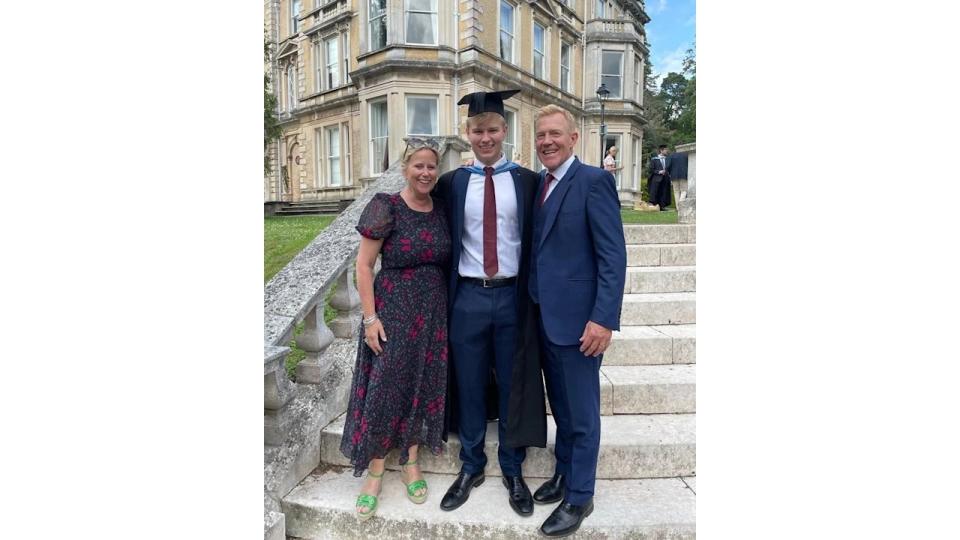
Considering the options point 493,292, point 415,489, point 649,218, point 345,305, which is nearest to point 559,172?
point 493,292

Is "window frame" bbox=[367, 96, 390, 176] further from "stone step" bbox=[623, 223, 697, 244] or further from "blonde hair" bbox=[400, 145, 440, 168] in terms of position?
"blonde hair" bbox=[400, 145, 440, 168]

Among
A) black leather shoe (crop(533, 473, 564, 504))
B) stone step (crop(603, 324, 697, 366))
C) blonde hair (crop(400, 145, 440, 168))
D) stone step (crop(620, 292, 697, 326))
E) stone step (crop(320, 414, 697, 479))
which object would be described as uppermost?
blonde hair (crop(400, 145, 440, 168))

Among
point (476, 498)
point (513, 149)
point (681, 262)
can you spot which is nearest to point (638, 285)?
point (681, 262)

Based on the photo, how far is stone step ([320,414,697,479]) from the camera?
7.43 ft

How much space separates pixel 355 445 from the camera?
6.55 ft

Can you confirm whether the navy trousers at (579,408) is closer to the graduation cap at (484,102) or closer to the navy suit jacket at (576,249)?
the navy suit jacket at (576,249)

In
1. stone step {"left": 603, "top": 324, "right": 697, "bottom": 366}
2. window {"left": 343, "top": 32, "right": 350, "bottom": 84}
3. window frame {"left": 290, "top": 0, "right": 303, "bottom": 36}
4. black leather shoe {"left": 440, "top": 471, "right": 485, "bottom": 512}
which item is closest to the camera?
black leather shoe {"left": 440, "top": 471, "right": 485, "bottom": 512}

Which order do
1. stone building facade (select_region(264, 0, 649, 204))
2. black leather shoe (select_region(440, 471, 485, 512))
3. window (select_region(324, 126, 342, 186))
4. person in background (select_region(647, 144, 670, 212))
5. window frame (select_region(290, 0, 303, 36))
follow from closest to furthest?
black leather shoe (select_region(440, 471, 485, 512))
window frame (select_region(290, 0, 303, 36))
person in background (select_region(647, 144, 670, 212))
stone building facade (select_region(264, 0, 649, 204))
window (select_region(324, 126, 342, 186))

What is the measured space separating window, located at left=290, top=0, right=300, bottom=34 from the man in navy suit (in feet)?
9.01

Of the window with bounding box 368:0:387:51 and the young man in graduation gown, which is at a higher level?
the window with bounding box 368:0:387:51

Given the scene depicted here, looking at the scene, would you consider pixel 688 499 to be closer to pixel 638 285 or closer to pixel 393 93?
pixel 638 285

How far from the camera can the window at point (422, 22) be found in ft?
38.7

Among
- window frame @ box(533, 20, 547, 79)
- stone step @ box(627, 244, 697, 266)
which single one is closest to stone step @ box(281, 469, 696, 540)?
stone step @ box(627, 244, 697, 266)

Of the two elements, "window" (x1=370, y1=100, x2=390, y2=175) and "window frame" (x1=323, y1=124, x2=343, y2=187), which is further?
"window frame" (x1=323, y1=124, x2=343, y2=187)
